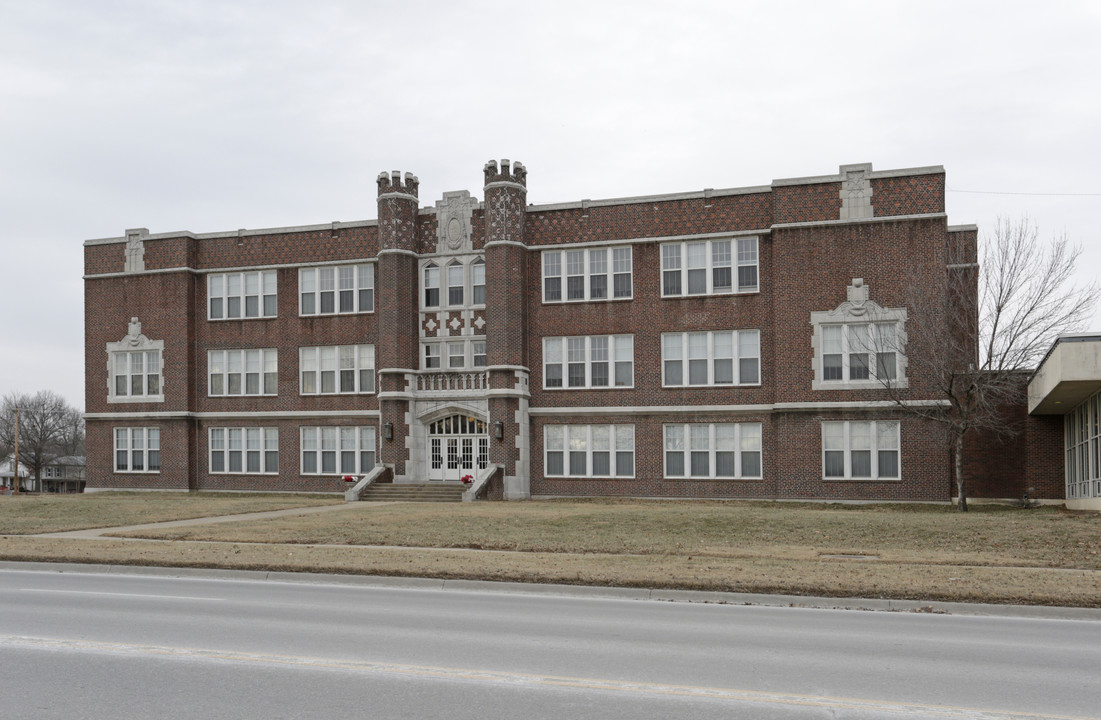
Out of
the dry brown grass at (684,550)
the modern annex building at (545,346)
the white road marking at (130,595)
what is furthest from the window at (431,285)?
the white road marking at (130,595)

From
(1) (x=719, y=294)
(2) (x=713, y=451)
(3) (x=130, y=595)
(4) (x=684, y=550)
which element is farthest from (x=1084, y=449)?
(3) (x=130, y=595)

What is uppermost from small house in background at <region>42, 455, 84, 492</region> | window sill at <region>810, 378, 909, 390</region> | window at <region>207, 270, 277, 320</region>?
window at <region>207, 270, 277, 320</region>

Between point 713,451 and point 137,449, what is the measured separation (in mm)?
24742

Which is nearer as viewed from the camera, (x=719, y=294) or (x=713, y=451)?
(x=713, y=451)

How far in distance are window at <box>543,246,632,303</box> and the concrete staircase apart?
7.94m

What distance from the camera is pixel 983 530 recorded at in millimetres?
20234

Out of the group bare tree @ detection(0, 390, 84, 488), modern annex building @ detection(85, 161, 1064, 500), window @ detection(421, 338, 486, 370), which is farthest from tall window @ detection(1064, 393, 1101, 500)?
bare tree @ detection(0, 390, 84, 488)

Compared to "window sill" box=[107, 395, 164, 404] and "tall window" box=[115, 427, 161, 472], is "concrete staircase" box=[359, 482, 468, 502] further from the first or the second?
"window sill" box=[107, 395, 164, 404]

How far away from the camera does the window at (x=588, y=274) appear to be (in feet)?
118

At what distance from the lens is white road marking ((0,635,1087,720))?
698cm

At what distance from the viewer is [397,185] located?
37.3m

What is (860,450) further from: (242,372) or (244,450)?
(242,372)

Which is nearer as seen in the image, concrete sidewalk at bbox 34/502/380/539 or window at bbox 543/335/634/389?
concrete sidewalk at bbox 34/502/380/539

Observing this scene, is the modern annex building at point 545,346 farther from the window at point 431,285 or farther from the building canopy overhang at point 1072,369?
the building canopy overhang at point 1072,369
